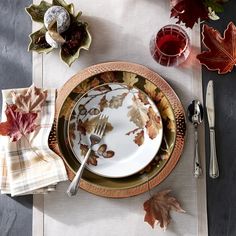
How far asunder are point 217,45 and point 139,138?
0.79 ft

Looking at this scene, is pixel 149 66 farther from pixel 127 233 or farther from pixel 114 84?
pixel 127 233

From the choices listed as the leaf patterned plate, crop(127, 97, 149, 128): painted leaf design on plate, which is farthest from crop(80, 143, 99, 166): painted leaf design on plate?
crop(127, 97, 149, 128): painted leaf design on plate

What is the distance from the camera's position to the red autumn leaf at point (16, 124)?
3.47 ft

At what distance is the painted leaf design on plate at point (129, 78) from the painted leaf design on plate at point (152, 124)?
60 millimetres

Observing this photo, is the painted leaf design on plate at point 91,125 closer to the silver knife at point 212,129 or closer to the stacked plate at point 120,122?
the stacked plate at point 120,122

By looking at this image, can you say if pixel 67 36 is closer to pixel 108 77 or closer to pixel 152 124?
pixel 108 77

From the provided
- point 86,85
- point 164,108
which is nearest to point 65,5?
point 86,85

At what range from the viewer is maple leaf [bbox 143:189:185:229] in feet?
3.51

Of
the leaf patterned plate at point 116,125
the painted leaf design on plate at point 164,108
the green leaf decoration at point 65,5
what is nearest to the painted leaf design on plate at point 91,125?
the leaf patterned plate at point 116,125

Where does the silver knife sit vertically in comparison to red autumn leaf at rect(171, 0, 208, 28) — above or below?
below

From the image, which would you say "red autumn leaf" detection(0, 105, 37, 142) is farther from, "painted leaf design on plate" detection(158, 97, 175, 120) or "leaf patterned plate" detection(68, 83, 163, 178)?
"painted leaf design on plate" detection(158, 97, 175, 120)

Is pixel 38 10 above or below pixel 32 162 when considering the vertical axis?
above

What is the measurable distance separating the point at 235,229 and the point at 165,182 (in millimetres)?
166

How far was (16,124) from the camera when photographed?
41.9 inches
